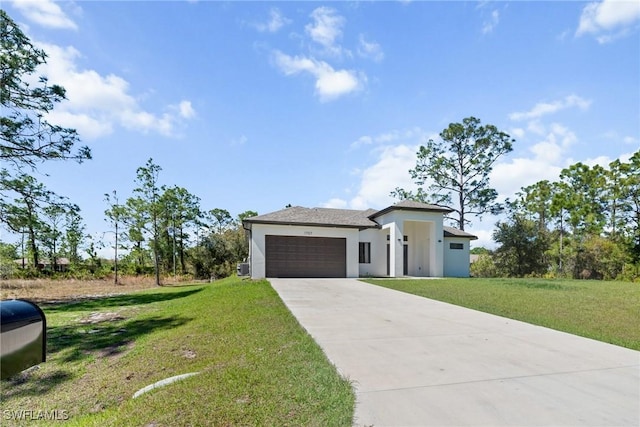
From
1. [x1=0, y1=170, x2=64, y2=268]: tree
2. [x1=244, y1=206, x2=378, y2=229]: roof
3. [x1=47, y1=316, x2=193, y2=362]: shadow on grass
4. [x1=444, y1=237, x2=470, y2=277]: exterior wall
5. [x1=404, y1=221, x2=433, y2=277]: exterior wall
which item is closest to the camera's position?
[x1=47, y1=316, x2=193, y2=362]: shadow on grass

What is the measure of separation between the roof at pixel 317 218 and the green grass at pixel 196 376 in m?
9.55

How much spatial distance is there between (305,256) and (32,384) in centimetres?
1451

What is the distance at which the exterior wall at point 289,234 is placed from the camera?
18.3 m

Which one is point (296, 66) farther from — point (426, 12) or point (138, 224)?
point (138, 224)

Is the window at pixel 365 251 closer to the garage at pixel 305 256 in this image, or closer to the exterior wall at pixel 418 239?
the exterior wall at pixel 418 239

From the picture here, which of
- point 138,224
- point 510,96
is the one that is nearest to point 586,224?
point 510,96

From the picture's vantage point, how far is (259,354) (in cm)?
503

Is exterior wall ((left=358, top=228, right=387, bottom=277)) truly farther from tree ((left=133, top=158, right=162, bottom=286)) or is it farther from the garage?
tree ((left=133, top=158, right=162, bottom=286))

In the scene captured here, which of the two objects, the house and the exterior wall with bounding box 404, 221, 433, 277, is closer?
the house

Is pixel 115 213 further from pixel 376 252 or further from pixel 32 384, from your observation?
pixel 32 384

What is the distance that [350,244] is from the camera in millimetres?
20047

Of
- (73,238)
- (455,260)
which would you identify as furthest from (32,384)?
(73,238)

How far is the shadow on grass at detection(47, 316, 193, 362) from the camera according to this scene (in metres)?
6.80

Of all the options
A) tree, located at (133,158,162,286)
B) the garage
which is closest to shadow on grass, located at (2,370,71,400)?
the garage
